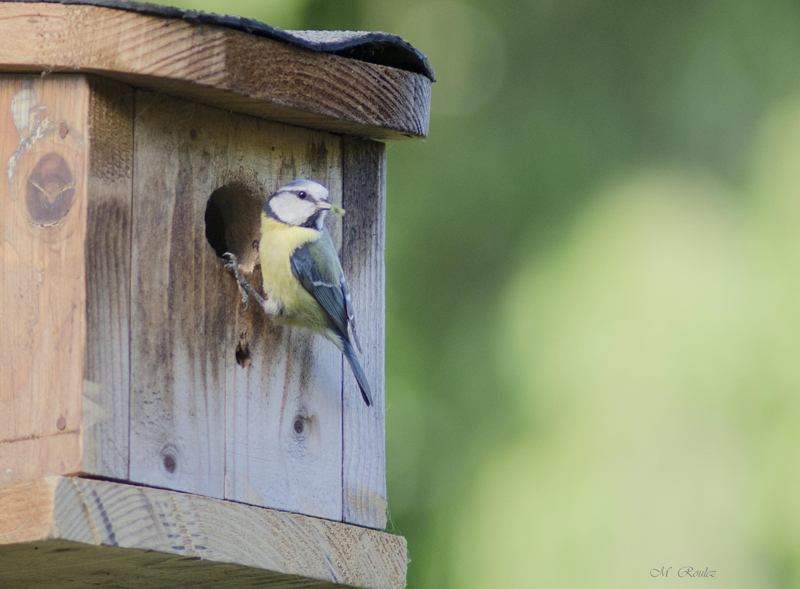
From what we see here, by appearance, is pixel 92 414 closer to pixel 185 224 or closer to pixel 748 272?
pixel 185 224

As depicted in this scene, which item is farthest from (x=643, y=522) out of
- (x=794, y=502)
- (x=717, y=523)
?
(x=794, y=502)

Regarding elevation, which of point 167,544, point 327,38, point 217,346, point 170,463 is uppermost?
point 327,38

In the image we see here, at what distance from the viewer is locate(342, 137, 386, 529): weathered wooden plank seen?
2961 mm

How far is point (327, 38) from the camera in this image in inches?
115

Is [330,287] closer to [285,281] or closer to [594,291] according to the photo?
[285,281]

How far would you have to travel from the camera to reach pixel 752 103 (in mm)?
5461

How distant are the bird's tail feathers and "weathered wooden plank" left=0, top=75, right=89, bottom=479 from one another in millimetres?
730

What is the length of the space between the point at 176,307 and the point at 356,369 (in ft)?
1.65

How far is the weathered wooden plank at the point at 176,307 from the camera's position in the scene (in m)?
2.50

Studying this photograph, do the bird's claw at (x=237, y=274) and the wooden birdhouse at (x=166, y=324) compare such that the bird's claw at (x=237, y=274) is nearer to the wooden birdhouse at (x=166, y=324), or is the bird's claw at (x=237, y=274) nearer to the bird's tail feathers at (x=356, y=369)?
the wooden birdhouse at (x=166, y=324)

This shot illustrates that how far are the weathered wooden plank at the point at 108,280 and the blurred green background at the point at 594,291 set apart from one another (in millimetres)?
2381

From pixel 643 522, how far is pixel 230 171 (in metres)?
2.54
